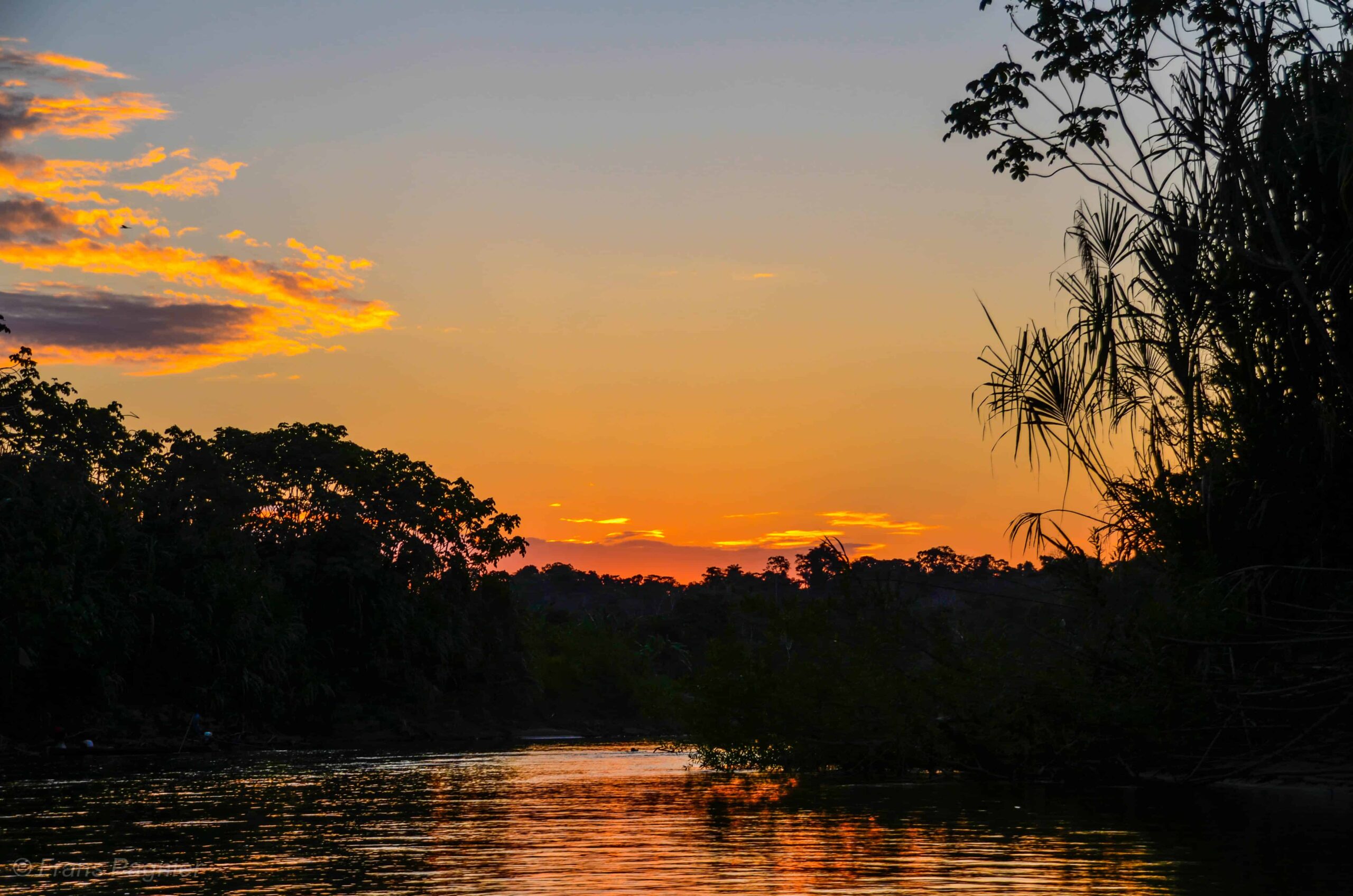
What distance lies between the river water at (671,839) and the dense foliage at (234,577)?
1773 centimetres

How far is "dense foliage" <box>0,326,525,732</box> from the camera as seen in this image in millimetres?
47000

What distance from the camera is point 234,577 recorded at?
185 feet

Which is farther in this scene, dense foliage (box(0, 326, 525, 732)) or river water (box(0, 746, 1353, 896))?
dense foliage (box(0, 326, 525, 732))

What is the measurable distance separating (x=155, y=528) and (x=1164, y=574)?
43743mm

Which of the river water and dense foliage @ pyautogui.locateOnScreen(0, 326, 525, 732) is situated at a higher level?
dense foliage @ pyautogui.locateOnScreen(0, 326, 525, 732)

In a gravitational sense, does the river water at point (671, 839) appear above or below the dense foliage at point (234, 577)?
below

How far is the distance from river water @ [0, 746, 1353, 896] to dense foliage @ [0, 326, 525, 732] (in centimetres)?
1773

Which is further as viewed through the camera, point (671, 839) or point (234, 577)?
point (234, 577)

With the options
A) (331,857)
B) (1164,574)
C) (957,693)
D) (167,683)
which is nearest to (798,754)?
(957,693)

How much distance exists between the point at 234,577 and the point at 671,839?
42.3m

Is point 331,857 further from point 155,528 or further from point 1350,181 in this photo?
point 155,528

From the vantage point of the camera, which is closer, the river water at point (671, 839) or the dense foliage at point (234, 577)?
the river water at point (671, 839)

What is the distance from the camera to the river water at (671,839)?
1356 centimetres

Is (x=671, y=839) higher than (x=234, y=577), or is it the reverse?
(x=234, y=577)
